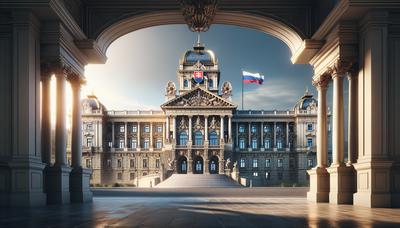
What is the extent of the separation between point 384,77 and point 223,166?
82078mm

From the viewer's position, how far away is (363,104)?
1914 cm

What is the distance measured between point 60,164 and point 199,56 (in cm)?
8829

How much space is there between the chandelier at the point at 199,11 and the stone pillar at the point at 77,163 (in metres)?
13.5

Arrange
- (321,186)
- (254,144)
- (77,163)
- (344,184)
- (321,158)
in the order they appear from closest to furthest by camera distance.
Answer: (344,184) → (321,186) → (321,158) → (77,163) → (254,144)

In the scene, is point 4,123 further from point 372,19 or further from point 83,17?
point 372,19

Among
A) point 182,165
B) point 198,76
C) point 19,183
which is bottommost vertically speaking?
point 182,165

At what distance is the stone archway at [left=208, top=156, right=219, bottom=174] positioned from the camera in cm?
10156

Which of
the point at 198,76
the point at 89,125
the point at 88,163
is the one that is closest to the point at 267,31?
the point at 198,76

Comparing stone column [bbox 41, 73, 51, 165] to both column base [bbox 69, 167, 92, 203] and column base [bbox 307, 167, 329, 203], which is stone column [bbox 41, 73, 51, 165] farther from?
column base [bbox 307, 167, 329, 203]

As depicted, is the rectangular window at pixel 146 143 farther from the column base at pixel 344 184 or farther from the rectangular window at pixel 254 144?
the column base at pixel 344 184

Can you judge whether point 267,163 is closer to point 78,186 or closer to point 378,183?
point 78,186

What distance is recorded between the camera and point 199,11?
10984 mm

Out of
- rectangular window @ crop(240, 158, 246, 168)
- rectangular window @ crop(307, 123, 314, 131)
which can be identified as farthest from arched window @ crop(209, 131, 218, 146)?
rectangular window @ crop(307, 123, 314, 131)

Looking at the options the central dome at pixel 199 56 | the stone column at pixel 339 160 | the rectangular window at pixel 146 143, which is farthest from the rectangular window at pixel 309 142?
the stone column at pixel 339 160
